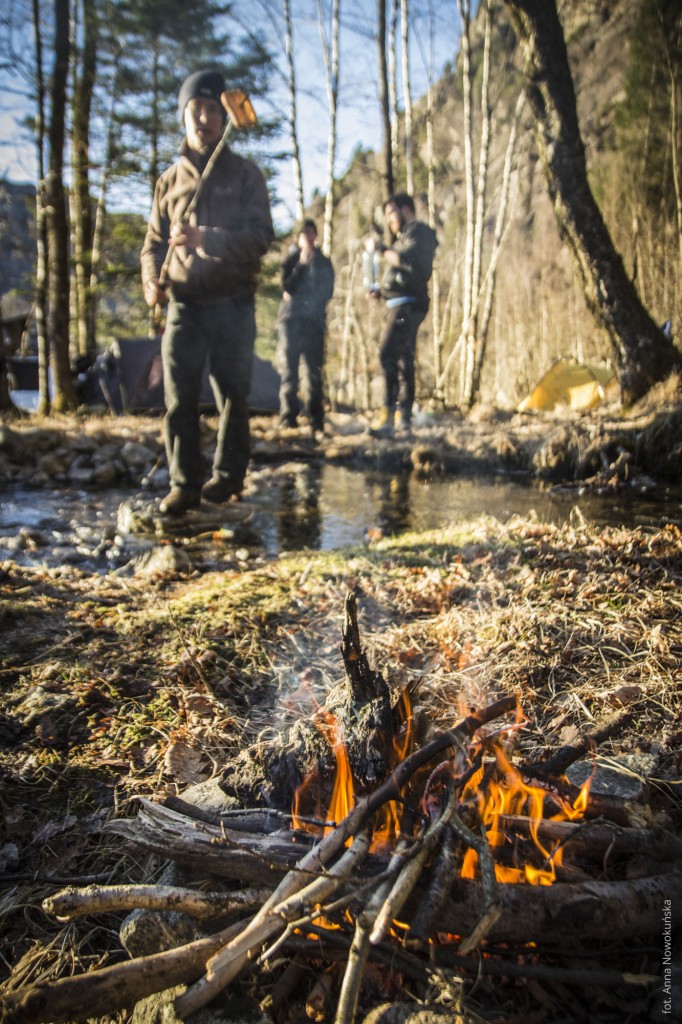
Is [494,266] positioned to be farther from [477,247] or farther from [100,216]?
[100,216]

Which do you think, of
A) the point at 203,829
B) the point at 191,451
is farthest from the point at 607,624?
the point at 191,451

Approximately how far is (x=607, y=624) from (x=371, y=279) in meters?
9.03

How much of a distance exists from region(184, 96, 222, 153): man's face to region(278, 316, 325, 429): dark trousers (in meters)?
5.04

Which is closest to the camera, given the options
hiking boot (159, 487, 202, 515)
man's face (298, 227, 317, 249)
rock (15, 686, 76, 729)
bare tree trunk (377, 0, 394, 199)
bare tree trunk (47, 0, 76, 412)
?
rock (15, 686, 76, 729)

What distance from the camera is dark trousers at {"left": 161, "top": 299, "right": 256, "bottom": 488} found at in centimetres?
421

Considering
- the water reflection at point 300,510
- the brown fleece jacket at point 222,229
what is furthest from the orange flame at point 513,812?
the brown fleece jacket at point 222,229

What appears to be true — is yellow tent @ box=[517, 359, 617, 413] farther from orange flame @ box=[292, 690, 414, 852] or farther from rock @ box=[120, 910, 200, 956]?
rock @ box=[120, 910, 200, 956]

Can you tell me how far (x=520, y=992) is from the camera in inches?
38.2

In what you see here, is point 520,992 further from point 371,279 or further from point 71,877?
point 371,279

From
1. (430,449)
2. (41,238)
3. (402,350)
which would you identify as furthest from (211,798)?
(41,238)

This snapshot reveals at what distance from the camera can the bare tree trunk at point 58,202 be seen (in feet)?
28.2

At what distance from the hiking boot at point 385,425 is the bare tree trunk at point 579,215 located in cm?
301

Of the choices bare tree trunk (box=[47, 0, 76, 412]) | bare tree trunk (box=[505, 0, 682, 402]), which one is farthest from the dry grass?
bare tree trunk (box=[47, 0, 76, 412])

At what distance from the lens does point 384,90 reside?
40.6 feet
